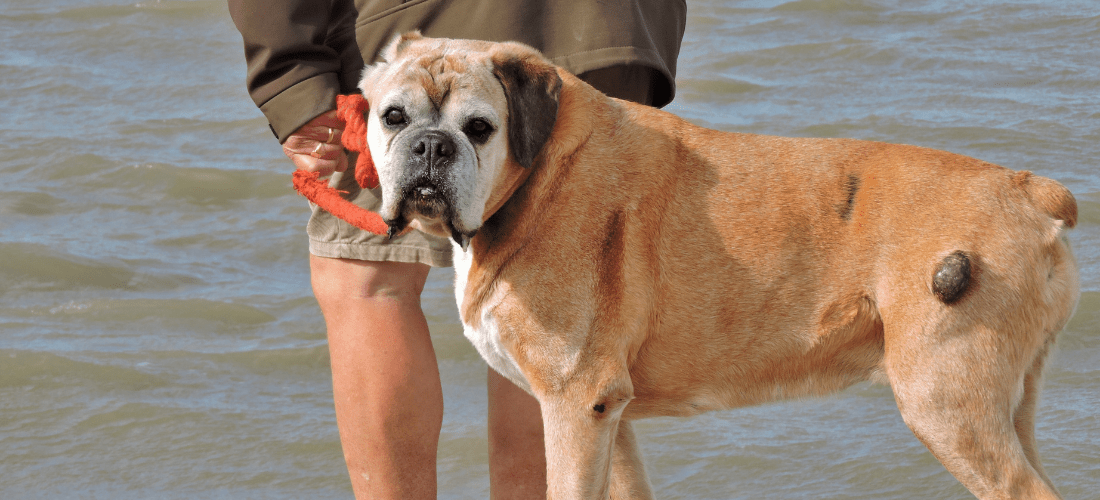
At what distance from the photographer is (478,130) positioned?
2.87 metres

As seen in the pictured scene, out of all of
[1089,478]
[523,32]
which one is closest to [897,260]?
[523,32]

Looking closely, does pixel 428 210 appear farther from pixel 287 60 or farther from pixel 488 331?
pixel 287 60

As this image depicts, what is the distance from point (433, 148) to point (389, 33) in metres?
0.71

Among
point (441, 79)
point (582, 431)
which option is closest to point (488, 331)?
point (582, 431)

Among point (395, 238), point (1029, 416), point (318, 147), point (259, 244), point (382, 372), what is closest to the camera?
point (1029, 416)

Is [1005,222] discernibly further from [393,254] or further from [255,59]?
[255,59]

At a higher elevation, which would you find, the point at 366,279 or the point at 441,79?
the point at 441,79

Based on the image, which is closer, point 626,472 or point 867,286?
point 867,286

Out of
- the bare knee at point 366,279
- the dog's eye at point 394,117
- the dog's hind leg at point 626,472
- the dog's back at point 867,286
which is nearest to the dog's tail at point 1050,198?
the dog's back at point 867,286

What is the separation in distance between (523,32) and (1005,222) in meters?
1.32

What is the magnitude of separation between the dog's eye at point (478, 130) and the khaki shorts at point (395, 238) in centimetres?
56

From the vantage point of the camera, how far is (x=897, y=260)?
2977 mm

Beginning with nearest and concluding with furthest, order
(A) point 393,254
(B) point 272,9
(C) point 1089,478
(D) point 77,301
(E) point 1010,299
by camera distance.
Result: 1. (E) point 1010,299
2. (B) point 272,9
3. (A) point 393,254
4. (C) point 1089,478
5. (D) point 77,301

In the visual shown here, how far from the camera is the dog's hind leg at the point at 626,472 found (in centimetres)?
358
